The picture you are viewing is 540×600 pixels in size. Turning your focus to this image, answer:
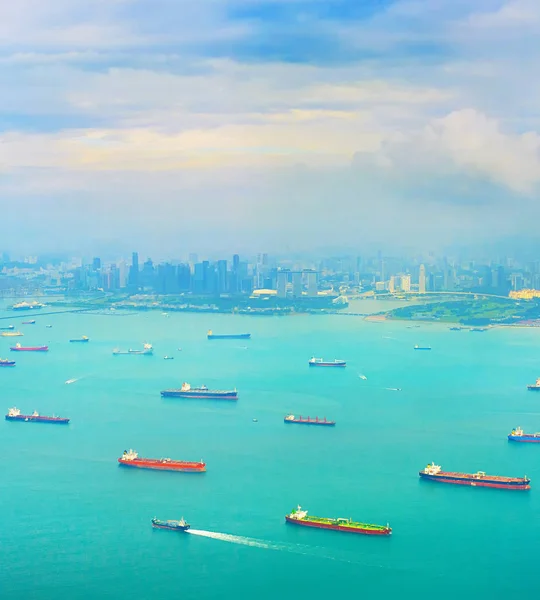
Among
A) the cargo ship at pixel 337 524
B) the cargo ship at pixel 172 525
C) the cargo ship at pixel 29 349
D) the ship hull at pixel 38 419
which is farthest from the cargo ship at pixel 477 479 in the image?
the cargo ship at pixel 29 349

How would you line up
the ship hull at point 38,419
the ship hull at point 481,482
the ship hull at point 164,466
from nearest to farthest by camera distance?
the ship hull at point 481,482
the ship hull at point 164,466
the ship hull at point 38,419

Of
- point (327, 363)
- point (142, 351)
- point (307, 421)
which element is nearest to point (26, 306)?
point (142, 351)

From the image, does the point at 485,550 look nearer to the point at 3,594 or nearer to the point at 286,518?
the point at 286,518

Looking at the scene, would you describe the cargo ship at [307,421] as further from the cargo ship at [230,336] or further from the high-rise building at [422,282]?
the high-rise building at [422,282]

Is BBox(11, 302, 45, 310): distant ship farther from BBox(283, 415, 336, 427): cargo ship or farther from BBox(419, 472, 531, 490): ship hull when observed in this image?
BBox(419, 472, 531, 490): ship hull

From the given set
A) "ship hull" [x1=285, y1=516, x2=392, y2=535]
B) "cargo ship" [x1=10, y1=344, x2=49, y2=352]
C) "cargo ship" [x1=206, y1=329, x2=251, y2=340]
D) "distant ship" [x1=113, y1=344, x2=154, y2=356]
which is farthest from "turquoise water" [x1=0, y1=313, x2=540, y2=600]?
"cargo ship" [x1=206, y1=329, x2=251, y2=340]

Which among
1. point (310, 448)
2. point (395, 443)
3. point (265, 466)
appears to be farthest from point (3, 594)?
point (395, 443)

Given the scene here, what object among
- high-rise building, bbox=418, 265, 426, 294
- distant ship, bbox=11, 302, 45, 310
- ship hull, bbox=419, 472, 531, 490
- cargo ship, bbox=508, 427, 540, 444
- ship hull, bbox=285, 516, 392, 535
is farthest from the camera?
high-rise building, bbox=418, 265, 426, 294

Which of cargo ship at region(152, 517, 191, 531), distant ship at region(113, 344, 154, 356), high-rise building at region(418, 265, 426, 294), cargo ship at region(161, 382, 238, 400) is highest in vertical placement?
high-rise building at region(418, 265, 426, 294)
